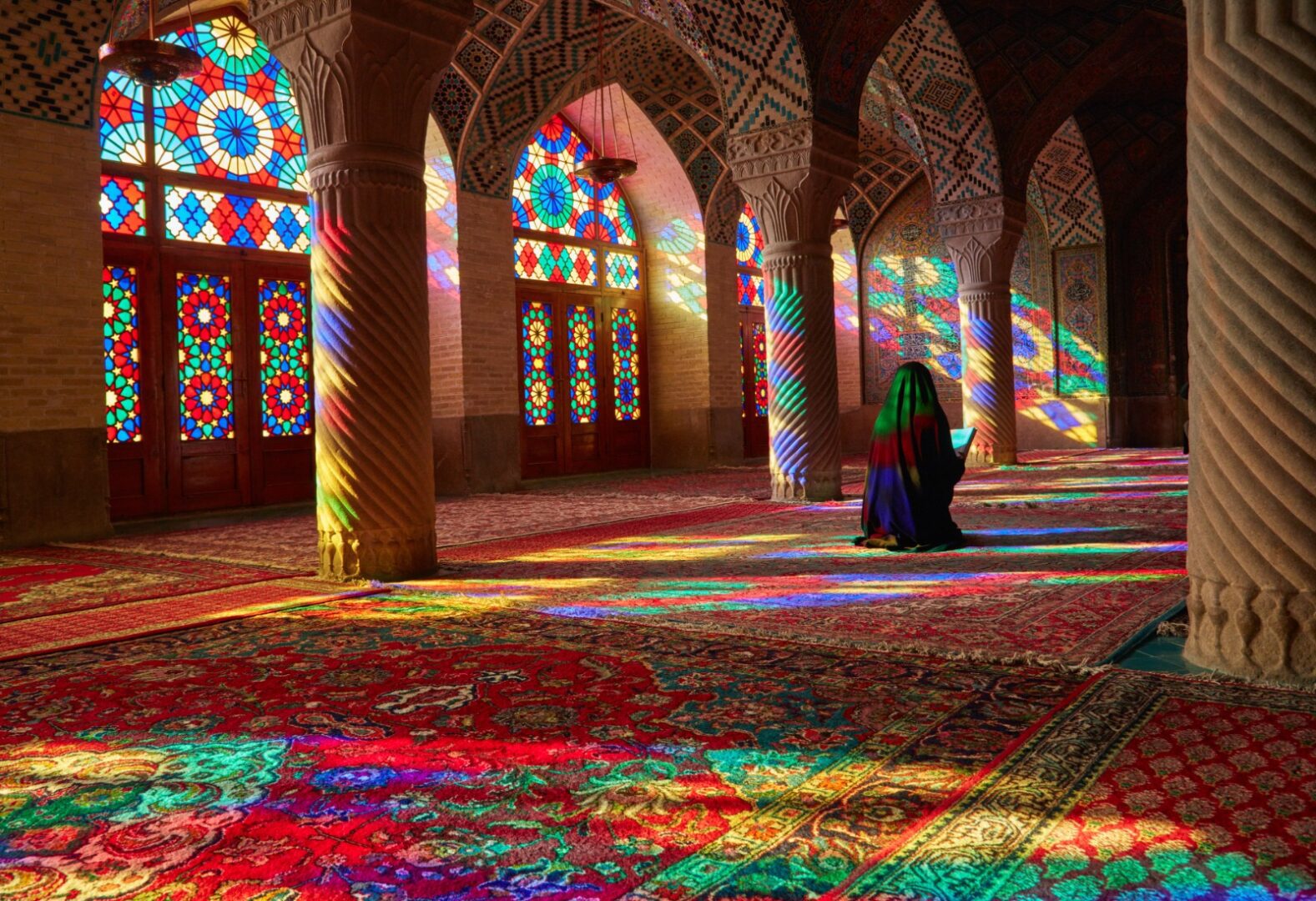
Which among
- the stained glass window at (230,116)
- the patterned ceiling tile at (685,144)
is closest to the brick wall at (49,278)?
the stained glass window at (230,116)

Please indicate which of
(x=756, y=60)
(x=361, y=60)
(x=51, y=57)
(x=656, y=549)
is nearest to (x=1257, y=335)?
(x=656, y=549)

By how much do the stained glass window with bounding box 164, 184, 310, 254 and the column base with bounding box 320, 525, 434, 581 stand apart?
529 centimetres

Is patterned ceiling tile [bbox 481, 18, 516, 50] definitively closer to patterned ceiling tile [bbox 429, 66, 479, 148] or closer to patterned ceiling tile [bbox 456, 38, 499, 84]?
patterned ceiling tile [bbox 456, 38, 499, 84]

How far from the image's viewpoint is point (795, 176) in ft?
30.3

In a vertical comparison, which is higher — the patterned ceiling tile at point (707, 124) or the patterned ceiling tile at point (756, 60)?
the patterned ceiling tile at point (707, 124)

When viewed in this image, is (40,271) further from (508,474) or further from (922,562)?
(922,562)

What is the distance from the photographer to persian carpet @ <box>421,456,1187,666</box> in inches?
147

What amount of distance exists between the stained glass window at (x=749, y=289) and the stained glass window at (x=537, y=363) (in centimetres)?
422

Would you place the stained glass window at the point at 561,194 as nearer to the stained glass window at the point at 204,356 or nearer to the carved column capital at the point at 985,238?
the stained glass window at the point at 204,356

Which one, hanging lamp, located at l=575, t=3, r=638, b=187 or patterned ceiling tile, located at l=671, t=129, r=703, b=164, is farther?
patterned ceiling tile, located at l=671, t=129, r=703, b=164

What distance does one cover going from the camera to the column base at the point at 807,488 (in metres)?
9.25

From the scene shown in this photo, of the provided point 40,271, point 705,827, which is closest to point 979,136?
point 40,271

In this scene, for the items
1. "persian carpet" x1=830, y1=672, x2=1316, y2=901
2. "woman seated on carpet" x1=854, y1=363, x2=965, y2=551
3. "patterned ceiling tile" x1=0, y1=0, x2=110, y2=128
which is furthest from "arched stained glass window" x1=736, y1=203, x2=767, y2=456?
"persian carpet" x1=830, y1=672, x2=1316, y2=901

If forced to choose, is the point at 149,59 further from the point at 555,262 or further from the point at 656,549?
the point at 555,262
